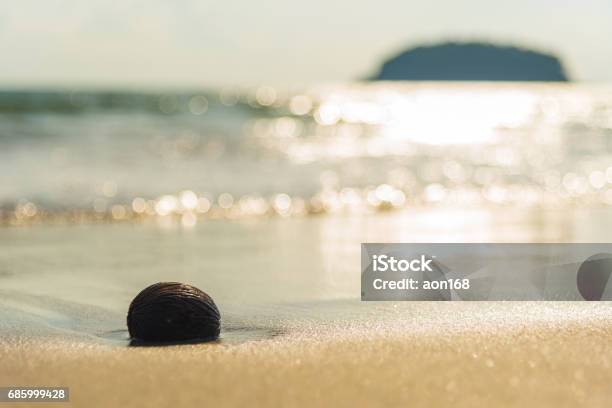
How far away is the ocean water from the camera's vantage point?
4965mm

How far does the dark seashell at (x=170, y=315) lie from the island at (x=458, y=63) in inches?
5187

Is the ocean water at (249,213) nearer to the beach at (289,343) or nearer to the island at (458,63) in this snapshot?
the beach at (289,343)

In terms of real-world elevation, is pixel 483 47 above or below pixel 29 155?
above

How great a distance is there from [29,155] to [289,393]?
529 inches

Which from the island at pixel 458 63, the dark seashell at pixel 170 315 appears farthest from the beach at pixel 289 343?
the island at pixel 458 63

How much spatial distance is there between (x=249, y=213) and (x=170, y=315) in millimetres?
5955

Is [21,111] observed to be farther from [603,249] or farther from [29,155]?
[603,249]

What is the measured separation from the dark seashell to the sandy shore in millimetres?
130

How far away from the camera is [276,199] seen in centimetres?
1091

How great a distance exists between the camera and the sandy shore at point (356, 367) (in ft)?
9.85

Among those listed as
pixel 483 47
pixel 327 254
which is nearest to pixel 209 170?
pixel 327 254

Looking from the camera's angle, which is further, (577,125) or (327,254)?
(577,125)

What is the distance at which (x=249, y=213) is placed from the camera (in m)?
9.76

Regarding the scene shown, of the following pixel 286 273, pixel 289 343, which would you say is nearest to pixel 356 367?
pixel 289 343
